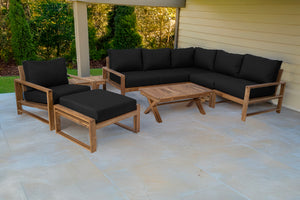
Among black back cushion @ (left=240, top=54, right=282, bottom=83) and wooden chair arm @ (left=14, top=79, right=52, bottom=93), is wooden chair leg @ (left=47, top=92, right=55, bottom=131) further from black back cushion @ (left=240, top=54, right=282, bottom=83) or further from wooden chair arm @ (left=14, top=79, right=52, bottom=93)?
black back cushion @ (left=240, top=54, right=282, bottom=83)

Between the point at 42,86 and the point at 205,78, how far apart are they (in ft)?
9.48

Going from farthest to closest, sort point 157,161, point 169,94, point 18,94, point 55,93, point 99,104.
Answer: point 169,94 < point 18,94 < point 55,93 < point 99,104 < point 157,161

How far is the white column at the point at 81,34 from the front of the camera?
18.9 ft

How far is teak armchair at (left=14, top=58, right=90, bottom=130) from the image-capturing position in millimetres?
3885

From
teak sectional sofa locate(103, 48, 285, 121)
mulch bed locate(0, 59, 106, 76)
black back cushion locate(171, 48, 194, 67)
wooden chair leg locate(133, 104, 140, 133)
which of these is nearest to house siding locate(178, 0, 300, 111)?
teak sectional sofa locate(103, 48, 285, 121)

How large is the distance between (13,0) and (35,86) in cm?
488

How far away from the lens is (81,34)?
5.86 m

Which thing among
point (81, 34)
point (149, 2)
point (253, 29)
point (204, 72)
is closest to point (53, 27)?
point (81, 34)

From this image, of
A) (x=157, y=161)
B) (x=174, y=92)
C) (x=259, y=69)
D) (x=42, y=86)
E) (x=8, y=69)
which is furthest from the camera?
(x=8, y=69)

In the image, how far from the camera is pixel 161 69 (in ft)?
19.5

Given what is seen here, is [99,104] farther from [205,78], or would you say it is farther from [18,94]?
[205,78]

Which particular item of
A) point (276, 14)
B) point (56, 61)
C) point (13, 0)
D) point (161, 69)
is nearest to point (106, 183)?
point (56, 61)

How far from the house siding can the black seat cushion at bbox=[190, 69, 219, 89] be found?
93 centimetres

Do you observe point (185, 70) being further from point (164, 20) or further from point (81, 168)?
point (164, 20)
